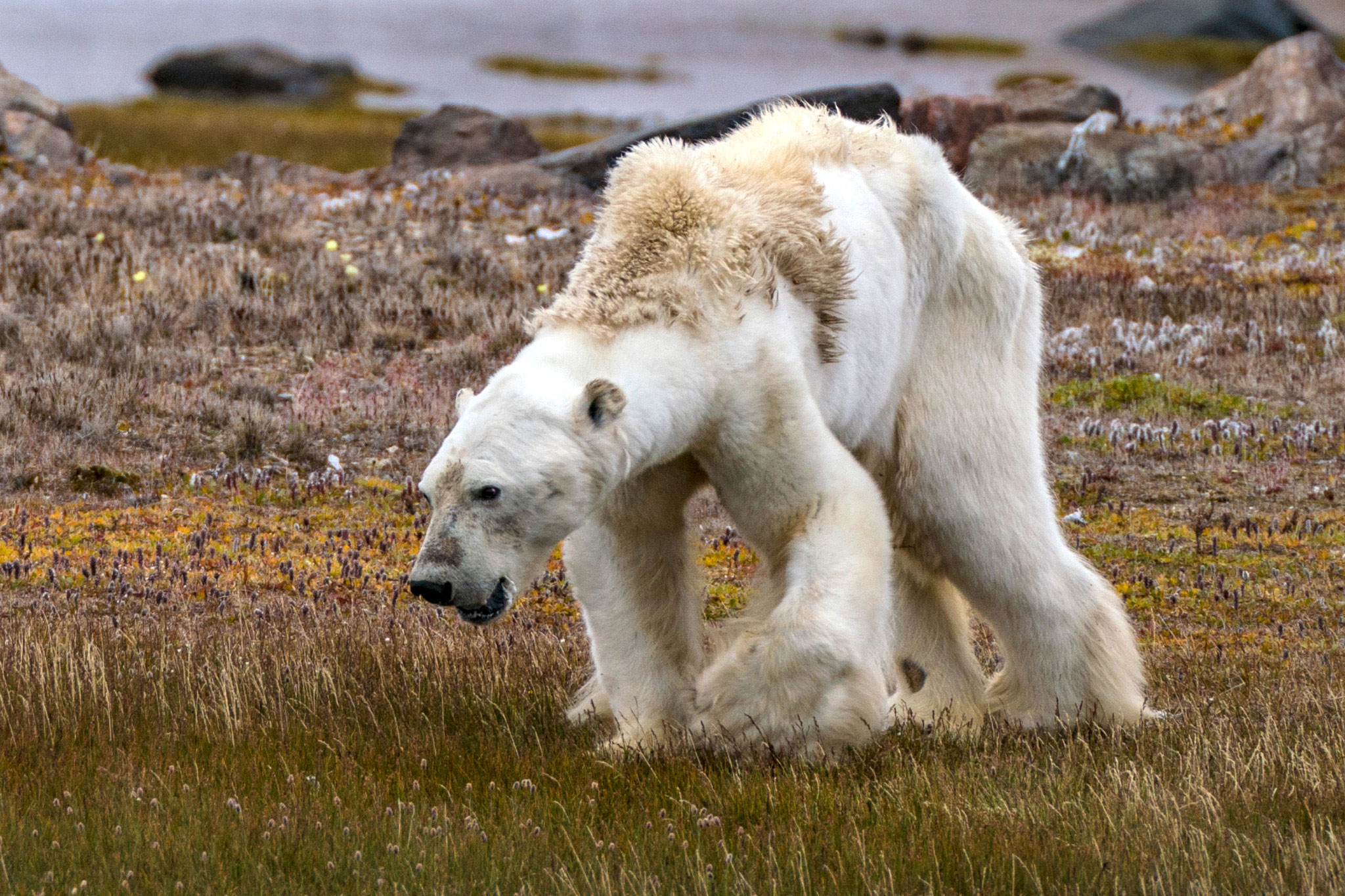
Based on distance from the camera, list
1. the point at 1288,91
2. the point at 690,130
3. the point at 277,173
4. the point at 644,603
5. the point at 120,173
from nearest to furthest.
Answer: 1. the point at 644,603
2. the point at 690,130
3. the point at 120,173
4. the point at 277,173
5. the point at 1288,91

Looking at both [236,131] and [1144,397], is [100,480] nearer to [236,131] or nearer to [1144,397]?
[1144,397]

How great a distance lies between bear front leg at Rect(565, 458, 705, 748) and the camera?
177 inches

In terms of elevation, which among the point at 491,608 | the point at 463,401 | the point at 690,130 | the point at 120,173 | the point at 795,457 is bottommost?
the point at 120,173

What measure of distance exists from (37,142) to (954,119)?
1298 cm

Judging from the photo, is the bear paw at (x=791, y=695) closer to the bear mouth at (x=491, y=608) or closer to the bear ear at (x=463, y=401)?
the bear mouth at (x=491, y=608)

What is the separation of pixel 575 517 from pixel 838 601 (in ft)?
2.59

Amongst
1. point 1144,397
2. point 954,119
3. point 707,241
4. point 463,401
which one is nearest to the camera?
point 463,401

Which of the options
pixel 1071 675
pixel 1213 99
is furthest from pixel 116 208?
pixel 1213 99

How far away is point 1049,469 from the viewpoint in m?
9.55

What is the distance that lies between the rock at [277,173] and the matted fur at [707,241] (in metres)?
16.3

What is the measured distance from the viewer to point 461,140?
24.0 metres

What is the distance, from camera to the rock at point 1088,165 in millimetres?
20125

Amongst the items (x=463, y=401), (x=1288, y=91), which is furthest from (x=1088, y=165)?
(x=463, y=401)

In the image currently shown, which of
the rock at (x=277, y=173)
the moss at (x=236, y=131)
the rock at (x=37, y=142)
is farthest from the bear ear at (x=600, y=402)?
the moss at (x=236, y=131)
